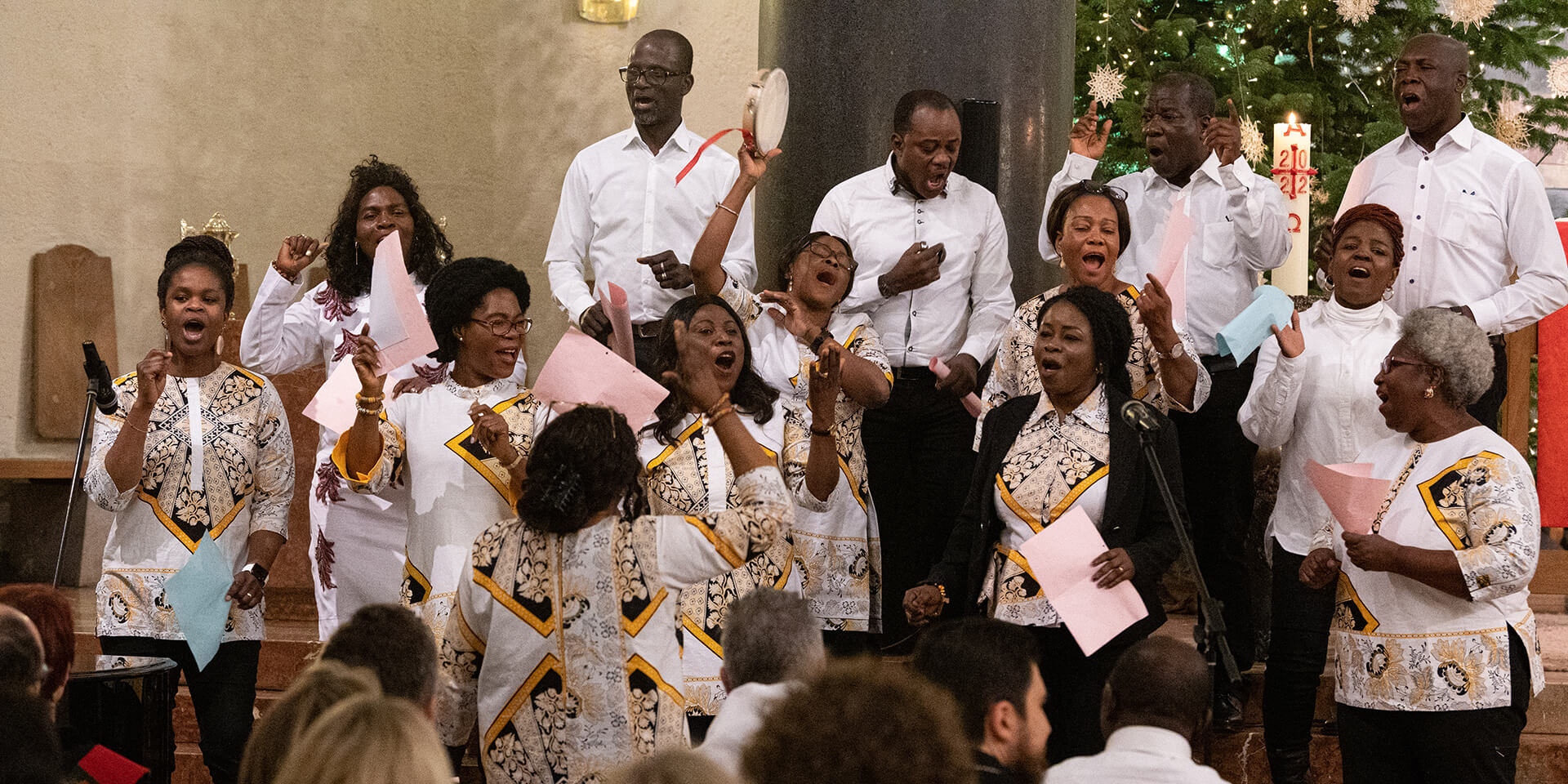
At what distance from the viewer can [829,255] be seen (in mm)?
5520

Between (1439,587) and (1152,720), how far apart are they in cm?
142

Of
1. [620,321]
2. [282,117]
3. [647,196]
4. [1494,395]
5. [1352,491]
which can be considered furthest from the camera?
[282,117]

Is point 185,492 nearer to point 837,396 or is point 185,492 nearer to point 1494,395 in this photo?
point 837,396

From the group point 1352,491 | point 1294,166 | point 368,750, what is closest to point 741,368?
point 1352,491

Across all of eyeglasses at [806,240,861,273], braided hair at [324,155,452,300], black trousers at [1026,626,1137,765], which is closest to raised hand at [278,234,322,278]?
braided hair at [324,155,452,300]

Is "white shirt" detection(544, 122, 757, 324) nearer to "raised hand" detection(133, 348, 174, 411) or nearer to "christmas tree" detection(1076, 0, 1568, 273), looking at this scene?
"raised hand" detection(133, 348, 174, 411)

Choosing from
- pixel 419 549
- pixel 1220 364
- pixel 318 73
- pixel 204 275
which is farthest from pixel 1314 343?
pixel 318 73

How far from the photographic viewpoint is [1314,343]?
17.0 feet

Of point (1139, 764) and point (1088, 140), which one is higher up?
point (1088, 140)

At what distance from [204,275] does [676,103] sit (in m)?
1.93

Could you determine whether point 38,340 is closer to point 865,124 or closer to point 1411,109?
point 865,124

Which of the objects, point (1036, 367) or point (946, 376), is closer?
point (1036, 367)

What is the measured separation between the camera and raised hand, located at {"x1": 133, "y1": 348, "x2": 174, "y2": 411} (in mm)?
4422

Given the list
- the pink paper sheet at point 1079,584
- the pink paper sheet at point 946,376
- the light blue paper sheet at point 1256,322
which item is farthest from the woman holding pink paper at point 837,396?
the light blue paper sheet at point 1256,322
